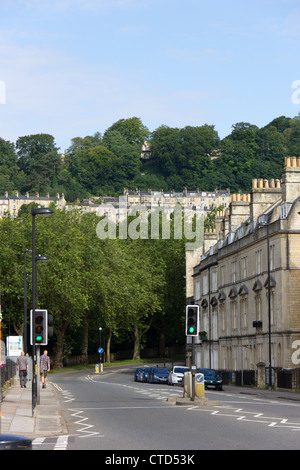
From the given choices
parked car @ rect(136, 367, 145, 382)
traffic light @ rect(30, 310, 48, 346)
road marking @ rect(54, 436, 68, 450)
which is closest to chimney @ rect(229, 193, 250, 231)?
parked car @ rect(136, 367, 145, 382)

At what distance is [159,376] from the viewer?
6378 cm

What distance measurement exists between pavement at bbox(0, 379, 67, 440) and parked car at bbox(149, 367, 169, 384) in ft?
88.5

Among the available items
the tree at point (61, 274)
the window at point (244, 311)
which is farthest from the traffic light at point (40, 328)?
the tree at point (61, 274)

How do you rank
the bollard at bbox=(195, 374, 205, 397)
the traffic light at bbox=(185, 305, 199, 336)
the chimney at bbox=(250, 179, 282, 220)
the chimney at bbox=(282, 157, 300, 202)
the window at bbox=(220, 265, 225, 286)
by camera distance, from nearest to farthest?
the traffic light at bbox=(185, 305, 199, 336)
the bollard at bbox=(195, 374, 205, 397)
the chimney at bbox=(282, 157, 300, 202)
the chimney at bbox=(250, 179, 282, 220)
the window at bbox=(220, 265, 225, 286)

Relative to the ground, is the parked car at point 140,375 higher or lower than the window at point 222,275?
lower

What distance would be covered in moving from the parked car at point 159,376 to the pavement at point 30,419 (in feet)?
88.5

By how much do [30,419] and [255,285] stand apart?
125 ft

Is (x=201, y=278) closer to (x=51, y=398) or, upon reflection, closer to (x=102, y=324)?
(x=102, y=324)

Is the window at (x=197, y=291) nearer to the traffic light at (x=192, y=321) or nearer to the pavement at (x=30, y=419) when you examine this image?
the pavement at (x=30, y=419)

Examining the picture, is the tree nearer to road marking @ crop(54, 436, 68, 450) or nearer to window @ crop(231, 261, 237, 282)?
window @ crop(231, 261, 237, 282)

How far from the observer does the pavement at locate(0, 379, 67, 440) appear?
21844 millimetres

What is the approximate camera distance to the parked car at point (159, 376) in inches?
A: 2493

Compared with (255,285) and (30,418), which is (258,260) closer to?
(255,285)
